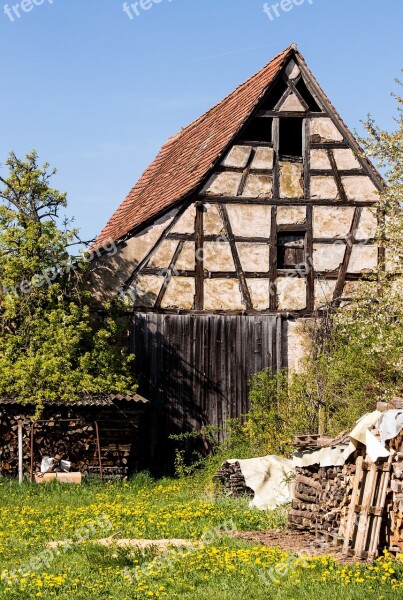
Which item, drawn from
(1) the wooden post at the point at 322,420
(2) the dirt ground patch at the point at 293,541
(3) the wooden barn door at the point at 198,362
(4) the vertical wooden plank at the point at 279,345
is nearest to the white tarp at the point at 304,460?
(2) the dirt ground patch at the point at 293,541

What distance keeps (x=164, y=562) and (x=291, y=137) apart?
14.1m

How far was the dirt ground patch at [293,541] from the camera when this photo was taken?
1166 cm

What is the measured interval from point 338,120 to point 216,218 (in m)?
3.45

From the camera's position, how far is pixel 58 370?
1908 cm

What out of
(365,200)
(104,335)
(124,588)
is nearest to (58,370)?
(104,335)

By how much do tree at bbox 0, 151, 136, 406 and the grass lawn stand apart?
4.19 meters

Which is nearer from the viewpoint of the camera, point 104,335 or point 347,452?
point 347,452

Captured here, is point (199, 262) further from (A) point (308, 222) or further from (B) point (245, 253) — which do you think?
(A) point (308, 222)

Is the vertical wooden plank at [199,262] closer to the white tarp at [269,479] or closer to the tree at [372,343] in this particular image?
the tree at [372,343]

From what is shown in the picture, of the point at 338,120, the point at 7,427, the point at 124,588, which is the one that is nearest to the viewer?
the point at 124,588

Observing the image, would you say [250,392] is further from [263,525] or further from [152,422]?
[263,525]

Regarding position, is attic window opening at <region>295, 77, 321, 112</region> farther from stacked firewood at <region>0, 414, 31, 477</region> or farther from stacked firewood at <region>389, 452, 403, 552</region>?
stacked firewood at <region>389, 452, 403, 552</region>

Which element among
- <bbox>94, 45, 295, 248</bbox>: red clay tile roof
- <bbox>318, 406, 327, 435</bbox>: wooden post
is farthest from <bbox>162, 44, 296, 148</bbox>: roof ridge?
<bbox>318, 406, 327, 435</bbox>: wooden post

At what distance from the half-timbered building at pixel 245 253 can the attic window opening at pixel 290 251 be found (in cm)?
2
